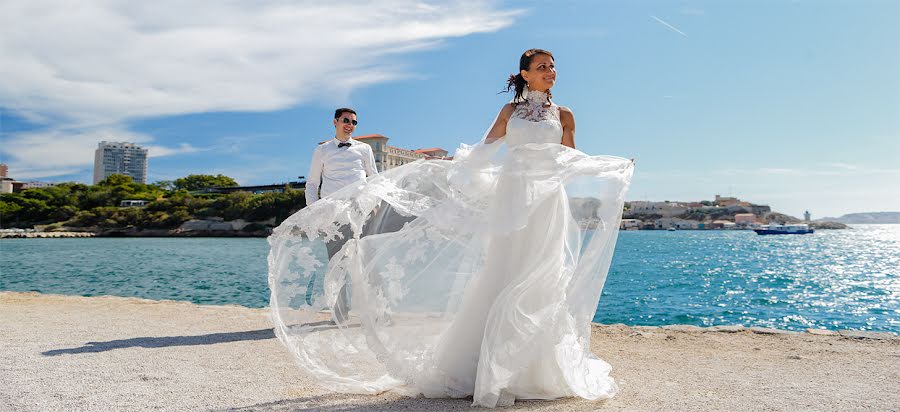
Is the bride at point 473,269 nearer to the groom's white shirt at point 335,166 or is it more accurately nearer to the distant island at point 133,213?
the groom's white shirt at point 335,166

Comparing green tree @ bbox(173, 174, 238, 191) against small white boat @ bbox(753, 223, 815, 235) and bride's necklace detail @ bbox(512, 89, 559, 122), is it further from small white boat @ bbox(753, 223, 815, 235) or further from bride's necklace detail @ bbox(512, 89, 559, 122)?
bride's necklace detail @ bbox(512, 89, 559, 122)

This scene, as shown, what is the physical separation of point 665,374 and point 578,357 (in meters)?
1.21

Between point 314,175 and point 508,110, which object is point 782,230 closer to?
point 314,175

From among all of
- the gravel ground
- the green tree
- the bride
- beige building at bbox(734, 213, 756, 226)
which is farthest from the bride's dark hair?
beige building at bbox(734, 213, 756, 226)

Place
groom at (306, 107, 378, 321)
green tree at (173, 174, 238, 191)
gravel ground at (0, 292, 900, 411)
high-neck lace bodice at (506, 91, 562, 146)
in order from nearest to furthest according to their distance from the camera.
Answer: gravel ground at (0, 292, 900, 411)
high-neck lace bodice at (506, 91, 562, 146)
groom at (306, 107, 378, 321)
green tree at (173, 174, 238, 191)

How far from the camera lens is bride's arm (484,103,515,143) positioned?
4.04 meters

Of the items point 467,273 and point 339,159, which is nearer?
point 467,273

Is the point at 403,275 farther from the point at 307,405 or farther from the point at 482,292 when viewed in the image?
the point at 307,405

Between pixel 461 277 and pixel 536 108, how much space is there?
1225 millimetres

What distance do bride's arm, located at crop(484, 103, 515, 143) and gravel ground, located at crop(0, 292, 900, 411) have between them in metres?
1.71

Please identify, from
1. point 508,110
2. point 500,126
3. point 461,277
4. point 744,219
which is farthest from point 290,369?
point 744,219

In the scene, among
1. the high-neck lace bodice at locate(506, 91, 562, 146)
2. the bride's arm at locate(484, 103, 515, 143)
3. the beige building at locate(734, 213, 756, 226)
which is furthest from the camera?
the beige building at locate(734, 213, 756, 226)

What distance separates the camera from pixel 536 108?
3.97m

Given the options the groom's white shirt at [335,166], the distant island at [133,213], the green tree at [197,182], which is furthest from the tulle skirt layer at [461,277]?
the green tree at [197,182]
